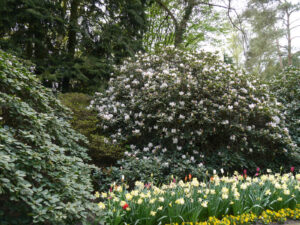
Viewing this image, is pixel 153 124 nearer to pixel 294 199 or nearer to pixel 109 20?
pixel 294 199

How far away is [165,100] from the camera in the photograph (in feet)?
16.7

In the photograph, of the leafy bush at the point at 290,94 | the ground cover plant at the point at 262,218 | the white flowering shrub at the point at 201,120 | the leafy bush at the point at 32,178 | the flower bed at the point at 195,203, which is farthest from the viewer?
the leafy bush at the point at 290,94

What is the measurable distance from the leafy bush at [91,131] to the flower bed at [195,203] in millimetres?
1678

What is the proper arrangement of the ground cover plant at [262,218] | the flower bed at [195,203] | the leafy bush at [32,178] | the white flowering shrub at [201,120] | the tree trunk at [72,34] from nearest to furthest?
the leafy bush at [32,178]
the flower bed at [195,203]
the ground cover plant at [262,218]
the white flowering shrub at [201,120]
the tree trunk at [72,34]

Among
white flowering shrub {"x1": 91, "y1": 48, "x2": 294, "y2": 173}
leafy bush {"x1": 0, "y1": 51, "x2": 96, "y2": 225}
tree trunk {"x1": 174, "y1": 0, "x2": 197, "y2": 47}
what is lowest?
leafy bush {"x1": 0, "y1": 51, "x2": 96, "y2": 225}

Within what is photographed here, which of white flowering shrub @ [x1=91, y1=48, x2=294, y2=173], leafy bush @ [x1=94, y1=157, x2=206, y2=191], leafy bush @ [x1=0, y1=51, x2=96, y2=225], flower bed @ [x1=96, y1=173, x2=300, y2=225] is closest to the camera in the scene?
leafy bush @ [x1=0, y1=51, x2=96, y2=225]

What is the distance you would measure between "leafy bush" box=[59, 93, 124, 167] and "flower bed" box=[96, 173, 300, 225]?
66.0 inches

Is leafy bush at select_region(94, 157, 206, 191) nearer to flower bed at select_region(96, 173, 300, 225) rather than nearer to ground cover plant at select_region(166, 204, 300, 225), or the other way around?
flower bed at select_region(96, 173, 300, 225)

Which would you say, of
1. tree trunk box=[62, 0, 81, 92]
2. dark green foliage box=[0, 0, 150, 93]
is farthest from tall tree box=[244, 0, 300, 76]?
tree trunk box=[62, 0, 81, 92]

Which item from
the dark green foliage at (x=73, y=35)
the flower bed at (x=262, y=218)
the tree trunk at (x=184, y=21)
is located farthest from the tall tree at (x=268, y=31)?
the flower bed at (x=262, y=218)

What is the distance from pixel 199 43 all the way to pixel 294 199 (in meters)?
14.6

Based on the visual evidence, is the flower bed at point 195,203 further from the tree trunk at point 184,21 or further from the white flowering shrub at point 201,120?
the tree trunk at point 184,21

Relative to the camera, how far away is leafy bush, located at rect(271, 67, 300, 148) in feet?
20.7

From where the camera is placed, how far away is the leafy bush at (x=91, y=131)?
4680 millimetres
